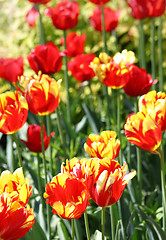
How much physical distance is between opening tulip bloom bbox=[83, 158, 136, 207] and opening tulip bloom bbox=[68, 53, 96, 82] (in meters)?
1.29

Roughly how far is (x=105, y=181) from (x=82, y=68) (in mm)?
1360

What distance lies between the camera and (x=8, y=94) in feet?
3.61

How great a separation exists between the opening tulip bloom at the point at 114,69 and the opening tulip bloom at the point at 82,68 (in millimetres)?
657

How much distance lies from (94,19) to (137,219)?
1221mm

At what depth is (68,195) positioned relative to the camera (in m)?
0.82

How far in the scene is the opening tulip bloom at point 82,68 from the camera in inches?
82.7

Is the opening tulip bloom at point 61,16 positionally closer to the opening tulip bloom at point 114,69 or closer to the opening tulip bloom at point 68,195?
the opening tulip bloom at point 114,69

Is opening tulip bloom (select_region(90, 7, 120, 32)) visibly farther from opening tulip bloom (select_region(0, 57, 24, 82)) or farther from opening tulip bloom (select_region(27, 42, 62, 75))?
opening tulip bloom (select_region(27, 42, 62, 75))

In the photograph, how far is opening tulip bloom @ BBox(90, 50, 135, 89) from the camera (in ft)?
4.49

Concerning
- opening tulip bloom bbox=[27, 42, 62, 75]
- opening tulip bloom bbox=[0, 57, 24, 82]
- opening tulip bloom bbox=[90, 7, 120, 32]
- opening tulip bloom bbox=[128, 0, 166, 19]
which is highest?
opening tulip bloom bbox=[128, 0, 166, 19]

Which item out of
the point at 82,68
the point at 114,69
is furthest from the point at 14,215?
the point at 82,68

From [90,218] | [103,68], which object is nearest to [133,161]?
[90,218]

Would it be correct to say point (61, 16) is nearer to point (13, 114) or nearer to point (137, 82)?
point (137, 82)

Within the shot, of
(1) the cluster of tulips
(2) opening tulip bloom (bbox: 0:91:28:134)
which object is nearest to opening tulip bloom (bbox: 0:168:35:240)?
(1) the cluster of tulips
